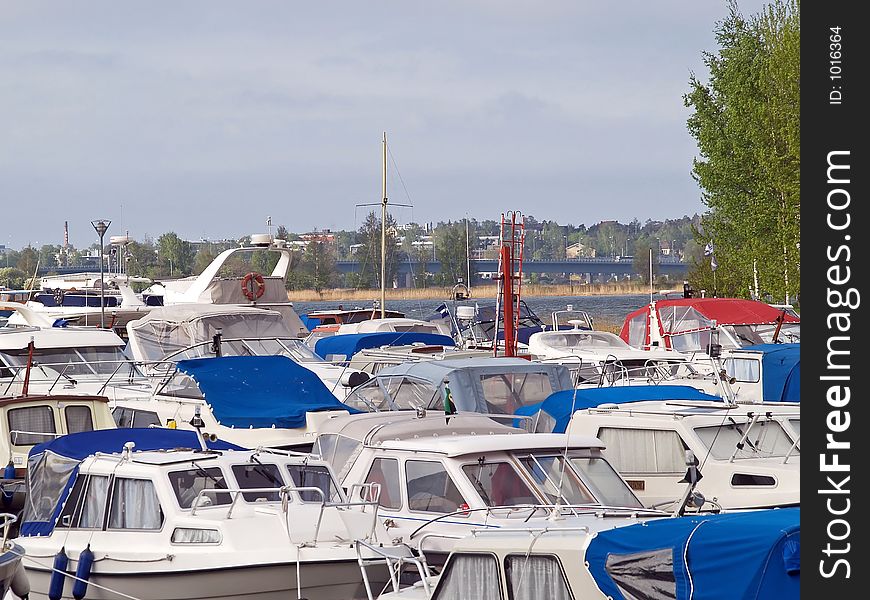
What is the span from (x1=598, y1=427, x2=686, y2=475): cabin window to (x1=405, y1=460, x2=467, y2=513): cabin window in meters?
3.33

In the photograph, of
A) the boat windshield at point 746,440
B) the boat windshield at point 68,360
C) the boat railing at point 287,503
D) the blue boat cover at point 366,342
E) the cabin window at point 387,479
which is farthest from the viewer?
the blue boat cover at point 366,342

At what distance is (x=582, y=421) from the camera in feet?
57.1

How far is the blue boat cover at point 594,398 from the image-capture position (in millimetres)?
18203

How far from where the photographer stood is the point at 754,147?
4284cm

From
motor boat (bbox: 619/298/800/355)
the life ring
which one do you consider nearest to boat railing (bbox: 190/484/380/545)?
motor boat (bbox: 619/298/800/355)

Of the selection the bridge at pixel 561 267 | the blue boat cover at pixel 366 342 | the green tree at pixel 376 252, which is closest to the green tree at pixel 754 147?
the blue boat cover at pixel 366 342

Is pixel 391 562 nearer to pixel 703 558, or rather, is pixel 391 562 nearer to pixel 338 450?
pixel 338 450

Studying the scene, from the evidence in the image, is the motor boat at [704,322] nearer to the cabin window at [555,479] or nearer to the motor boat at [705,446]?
the motor boat at [705,446]

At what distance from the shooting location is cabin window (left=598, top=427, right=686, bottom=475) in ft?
54.6

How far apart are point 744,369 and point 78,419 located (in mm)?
11792

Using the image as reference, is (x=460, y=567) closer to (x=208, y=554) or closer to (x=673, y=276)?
(x=208, y=554)

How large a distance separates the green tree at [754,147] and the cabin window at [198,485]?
93.1 ft

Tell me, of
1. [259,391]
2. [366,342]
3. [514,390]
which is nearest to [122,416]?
[259,391]

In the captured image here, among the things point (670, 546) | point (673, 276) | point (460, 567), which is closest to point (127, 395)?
point (460, 567)
